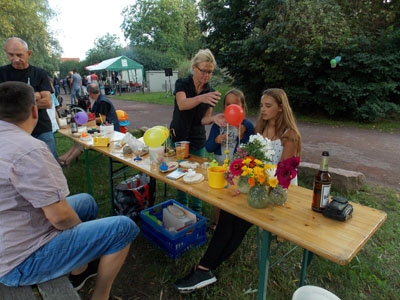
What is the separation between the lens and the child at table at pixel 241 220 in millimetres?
1957

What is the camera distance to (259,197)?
1469mm

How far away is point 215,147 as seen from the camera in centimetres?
256

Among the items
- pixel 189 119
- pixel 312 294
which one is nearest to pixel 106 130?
pixel 189 119

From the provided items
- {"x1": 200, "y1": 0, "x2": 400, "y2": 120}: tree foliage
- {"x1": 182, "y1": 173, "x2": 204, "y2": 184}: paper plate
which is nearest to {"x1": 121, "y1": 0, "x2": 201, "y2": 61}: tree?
{"x1": 200, "y1": 0, "x2": 400, "y2": 120}: tree foliage

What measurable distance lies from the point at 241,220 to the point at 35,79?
2.86 metres

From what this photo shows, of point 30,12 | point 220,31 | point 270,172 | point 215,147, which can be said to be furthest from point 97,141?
point 30,12

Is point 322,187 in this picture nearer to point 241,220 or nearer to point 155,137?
point 241,220

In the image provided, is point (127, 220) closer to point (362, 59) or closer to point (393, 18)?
point (362, 59)

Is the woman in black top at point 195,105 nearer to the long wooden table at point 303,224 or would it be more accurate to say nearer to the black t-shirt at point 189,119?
the black t-shirt at point 189,119

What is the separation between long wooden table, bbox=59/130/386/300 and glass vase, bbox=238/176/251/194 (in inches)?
1.7

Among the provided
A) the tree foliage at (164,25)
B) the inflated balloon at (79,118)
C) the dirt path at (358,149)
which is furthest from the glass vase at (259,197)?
the tree foliage at (164,25)

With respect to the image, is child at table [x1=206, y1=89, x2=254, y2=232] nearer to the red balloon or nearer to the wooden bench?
the red balloon

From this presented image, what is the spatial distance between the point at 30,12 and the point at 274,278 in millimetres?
14529

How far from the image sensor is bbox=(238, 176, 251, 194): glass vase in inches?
65.3
